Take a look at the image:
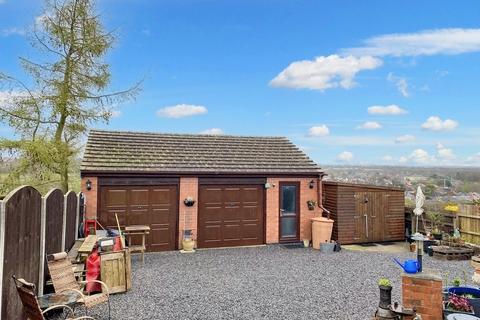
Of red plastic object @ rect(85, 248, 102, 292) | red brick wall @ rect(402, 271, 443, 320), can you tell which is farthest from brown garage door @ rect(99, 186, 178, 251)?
red brick wall @ rect(402, 271, 443, 320)

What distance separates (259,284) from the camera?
8922mm

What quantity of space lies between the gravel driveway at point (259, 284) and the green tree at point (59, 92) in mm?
5995

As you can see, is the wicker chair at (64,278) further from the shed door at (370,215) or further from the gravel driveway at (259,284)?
the shed door at (370,215)

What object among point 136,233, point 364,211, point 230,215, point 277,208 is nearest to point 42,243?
point 136,233

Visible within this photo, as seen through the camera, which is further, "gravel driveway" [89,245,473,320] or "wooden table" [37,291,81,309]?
"gravel driveway" [89,245,473,320]

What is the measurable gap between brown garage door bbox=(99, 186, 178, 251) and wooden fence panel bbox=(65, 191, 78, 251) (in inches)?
69.3

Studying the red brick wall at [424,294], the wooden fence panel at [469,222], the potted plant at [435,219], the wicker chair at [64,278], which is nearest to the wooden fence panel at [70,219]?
the wicker chair at [64,278]

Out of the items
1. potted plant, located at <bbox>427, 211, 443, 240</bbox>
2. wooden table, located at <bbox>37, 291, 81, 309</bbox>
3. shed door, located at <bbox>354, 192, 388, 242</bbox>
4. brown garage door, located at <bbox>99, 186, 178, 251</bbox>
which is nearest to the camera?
wooden table, located at <bbox>37, 291, 81, 309</bbox>

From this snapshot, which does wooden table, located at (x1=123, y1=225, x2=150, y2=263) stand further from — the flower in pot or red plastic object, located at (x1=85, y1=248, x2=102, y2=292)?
the flower in pot

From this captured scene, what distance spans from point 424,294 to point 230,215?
9.10 meters

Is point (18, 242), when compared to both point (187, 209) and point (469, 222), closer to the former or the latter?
point (187, 209)

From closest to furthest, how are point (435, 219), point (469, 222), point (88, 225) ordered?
1. point (88, 225)
2. point (469, 222)
3. point (435, 219)

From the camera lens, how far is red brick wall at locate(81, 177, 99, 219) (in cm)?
1197

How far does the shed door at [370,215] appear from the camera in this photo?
47.1 feet
